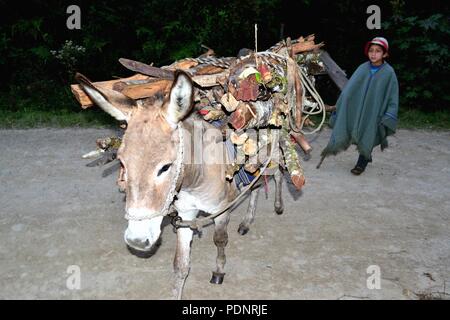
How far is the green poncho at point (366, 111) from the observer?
5.31 meters

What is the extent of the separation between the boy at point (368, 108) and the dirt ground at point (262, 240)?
450mm

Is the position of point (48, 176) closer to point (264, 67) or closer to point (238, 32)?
point (264, 67)

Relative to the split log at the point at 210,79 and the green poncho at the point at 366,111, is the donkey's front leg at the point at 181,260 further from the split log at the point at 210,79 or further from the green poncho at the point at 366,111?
the green poncho at the point at 366,111

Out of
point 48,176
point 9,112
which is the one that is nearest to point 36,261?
point 48,176

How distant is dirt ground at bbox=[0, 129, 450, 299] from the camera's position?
334cm

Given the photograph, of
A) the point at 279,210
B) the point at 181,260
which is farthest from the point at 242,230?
the point at 181,260

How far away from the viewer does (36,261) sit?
3.61 metres

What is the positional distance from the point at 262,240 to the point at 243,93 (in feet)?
6.32

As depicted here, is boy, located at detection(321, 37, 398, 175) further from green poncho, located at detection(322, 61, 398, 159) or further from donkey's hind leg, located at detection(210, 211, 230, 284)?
donkey's hind leg, located at detection(210, 211, 230, 284)

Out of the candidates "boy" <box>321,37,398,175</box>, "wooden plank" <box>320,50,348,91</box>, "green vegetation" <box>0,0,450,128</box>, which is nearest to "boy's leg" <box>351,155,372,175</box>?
"boy" <box>321,37,398,175</box>

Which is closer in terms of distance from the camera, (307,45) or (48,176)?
(307,45)

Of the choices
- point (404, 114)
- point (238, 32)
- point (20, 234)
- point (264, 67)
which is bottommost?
point (20, 234)

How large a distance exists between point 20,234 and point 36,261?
57 centimetres

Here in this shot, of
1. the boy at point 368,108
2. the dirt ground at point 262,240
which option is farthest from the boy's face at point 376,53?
the dirt ground at point 262,240
